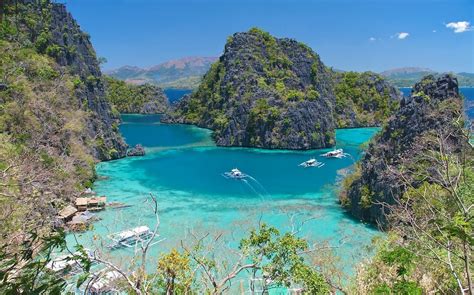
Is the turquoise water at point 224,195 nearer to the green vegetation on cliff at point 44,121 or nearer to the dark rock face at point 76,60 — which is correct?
the green vegetation on cliff at point 44,121

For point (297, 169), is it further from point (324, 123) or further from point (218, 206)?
point (324, 123)

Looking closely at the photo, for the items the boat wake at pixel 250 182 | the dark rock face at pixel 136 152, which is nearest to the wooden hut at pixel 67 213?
the boat wake at pixel 250 182

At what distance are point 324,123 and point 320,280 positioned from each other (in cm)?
5360

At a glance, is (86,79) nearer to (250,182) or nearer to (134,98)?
(250,182)

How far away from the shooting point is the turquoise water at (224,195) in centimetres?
2289

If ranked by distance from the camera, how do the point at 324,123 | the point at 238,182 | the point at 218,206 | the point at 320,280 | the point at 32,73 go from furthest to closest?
the point at 324,123 < the point at 238,182 < the point at 32,73 < the point at 218,206 < the point at 320,280

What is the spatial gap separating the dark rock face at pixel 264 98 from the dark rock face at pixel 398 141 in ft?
92.5

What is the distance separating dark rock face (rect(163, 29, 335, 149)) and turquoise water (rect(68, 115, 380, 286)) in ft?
14.6

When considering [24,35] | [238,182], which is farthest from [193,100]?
[238,182]

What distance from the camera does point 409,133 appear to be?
27672 mm

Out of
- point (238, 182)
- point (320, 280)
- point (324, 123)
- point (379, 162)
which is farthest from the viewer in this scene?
point (324, 123)

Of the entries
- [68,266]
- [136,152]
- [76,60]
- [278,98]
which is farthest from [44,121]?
[278,98]

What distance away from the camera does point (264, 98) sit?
213 feet

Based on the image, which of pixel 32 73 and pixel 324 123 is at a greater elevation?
pixel 32 73
